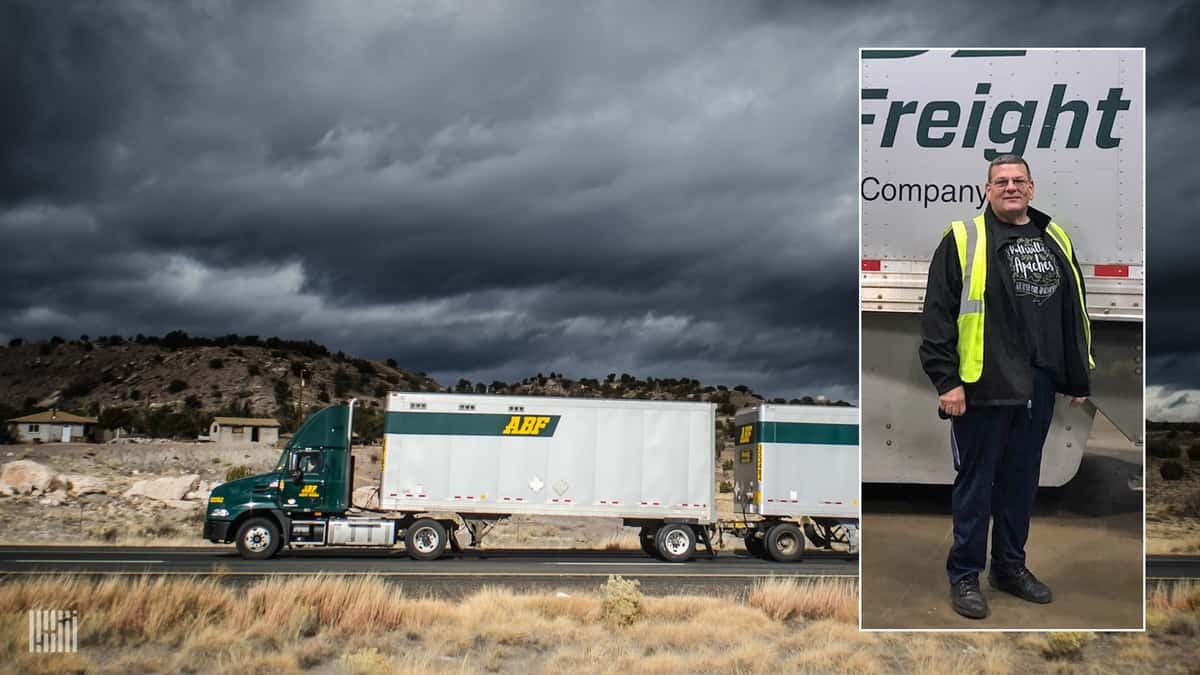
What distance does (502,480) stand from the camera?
83.0ft

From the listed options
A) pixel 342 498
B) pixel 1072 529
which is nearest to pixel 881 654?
pixel 1072 529

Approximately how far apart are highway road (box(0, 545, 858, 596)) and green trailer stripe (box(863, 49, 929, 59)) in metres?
11.8

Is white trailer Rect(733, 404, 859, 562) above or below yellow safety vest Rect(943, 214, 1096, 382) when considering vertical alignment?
below

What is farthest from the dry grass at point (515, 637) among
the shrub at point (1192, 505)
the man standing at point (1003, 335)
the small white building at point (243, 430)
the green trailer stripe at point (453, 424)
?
the small white building at point (243, 430)

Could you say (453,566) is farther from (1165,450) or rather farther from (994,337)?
(1165,450)

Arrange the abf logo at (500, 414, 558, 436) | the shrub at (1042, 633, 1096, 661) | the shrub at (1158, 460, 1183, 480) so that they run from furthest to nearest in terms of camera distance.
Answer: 1. the shrub at (1158, 460, 1183, 480)
2. the abf logo at (500, 414, 558, 436)
3. the shrub at (1042, 633, 1096, 661)

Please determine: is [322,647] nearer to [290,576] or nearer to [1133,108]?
[290,576]

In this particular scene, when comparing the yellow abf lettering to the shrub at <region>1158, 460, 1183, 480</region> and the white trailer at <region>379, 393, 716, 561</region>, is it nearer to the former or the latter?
the white trailer at <region>379, 393, 716, 561</region>

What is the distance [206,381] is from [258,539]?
77.9m

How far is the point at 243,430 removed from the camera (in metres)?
71.9

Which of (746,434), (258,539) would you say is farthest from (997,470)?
(258,539)

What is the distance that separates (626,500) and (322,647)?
45.8 feet

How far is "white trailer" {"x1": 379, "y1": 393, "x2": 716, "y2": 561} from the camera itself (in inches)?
994

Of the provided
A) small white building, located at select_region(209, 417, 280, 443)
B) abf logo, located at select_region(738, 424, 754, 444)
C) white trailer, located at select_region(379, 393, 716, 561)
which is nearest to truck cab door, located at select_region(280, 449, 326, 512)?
white trailer, located at select_region(379, 393, 716, 561)
